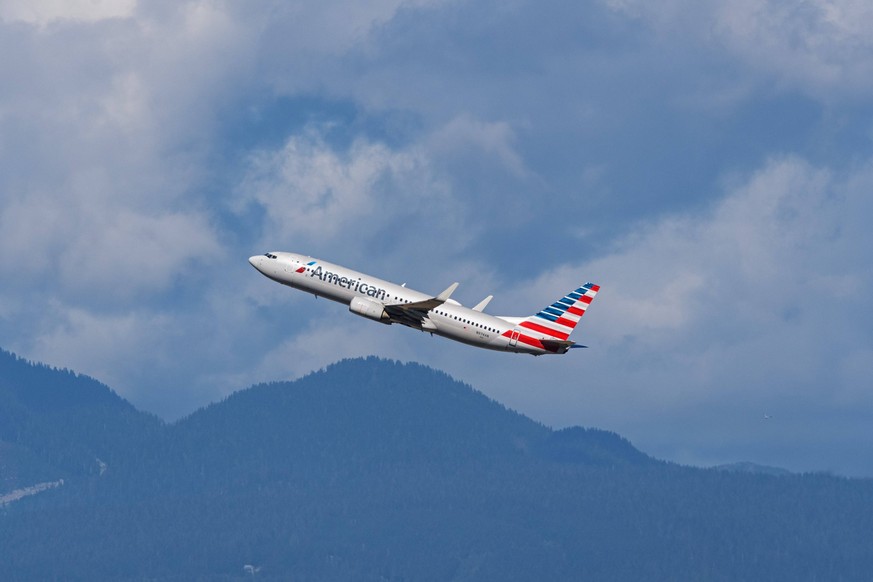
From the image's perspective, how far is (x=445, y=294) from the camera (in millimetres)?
199750
